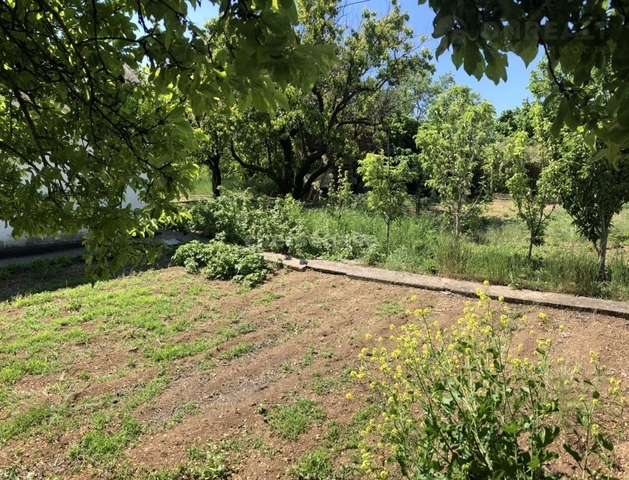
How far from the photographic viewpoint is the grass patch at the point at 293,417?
2.72 m

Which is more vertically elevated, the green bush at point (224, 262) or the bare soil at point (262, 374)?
the green bush at point (224, 262)

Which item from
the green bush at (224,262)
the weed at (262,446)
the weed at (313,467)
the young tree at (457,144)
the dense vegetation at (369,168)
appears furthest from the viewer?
the young tree at (457,144)

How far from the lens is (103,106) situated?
1979 mm

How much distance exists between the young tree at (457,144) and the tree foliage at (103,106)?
597 centimetres

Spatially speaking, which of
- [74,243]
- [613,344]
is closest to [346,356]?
[613,344]

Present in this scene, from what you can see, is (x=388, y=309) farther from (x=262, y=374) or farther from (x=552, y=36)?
(x=552, y=36)

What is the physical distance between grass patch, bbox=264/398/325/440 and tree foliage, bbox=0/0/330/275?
153 cm

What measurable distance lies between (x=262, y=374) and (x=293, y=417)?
67 centimetres

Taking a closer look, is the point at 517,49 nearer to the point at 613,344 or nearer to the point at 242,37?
the point at 242,37

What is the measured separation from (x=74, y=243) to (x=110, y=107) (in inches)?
313

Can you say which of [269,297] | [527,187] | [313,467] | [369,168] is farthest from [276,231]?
[313,467]

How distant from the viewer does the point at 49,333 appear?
169 inches

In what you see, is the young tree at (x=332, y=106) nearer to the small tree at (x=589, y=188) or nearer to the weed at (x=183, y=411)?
the small tree at (x=589, y=188)

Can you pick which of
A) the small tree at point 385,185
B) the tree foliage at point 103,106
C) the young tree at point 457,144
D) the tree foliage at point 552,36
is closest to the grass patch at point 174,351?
the tree foliage at point 103,106
